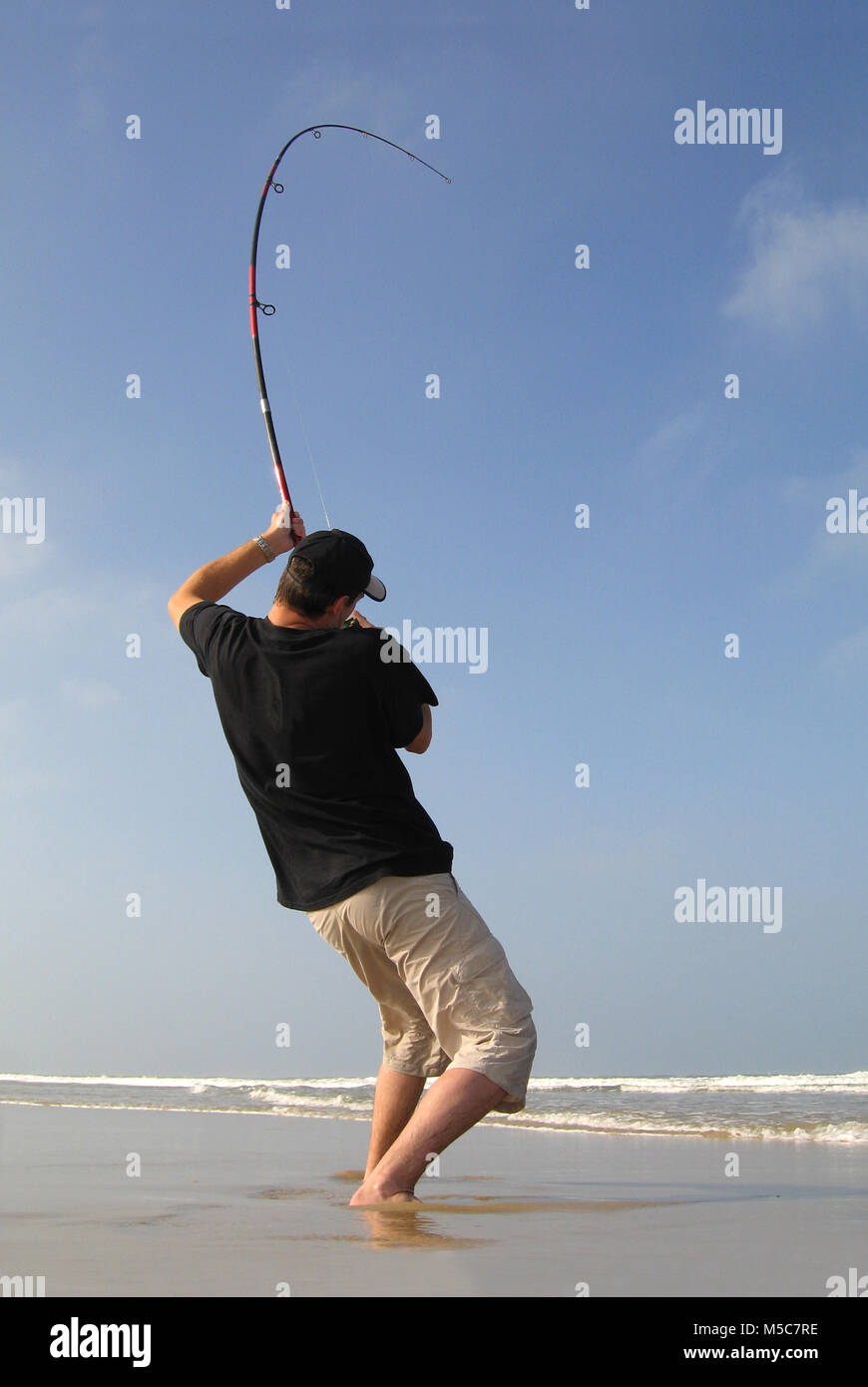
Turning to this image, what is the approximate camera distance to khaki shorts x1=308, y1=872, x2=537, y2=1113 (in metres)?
2.86

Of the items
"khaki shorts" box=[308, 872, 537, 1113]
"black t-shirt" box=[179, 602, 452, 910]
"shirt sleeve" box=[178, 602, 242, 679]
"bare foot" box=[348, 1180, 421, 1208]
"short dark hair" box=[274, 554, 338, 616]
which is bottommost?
"bare foot" box=[348, 1180, 421, 1208]

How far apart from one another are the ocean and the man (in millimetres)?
4119

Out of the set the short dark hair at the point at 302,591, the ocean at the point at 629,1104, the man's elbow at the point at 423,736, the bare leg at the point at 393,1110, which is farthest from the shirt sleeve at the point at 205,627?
the ocean at the point at 629,1104

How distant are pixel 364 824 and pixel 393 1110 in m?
0.89

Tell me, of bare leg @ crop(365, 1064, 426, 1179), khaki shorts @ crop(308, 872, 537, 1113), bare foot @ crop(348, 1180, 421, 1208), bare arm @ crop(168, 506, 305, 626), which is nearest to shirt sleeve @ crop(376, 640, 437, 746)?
khaki shorts @ crop(308, 872, 537, 1113)

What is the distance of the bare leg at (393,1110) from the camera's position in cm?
323

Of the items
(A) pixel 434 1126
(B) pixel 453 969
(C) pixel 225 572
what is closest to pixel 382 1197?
(A) pixel 434 1126

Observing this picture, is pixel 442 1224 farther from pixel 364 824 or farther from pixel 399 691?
pixel 399 691

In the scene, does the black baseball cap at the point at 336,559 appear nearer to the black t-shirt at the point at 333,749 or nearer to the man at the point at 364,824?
the man at the point at 364,824

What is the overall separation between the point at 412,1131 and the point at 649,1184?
5.44 ft

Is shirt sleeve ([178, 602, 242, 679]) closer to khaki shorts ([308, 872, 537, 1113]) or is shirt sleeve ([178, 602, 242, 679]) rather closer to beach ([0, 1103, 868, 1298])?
khaki shorts ([308, 872, 537, 1113])

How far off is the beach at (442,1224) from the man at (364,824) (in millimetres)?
340
